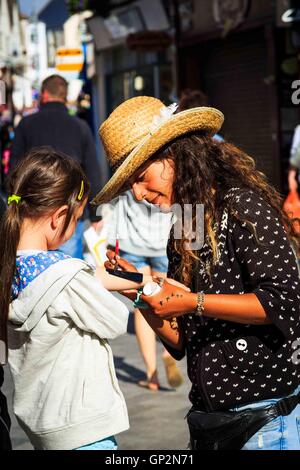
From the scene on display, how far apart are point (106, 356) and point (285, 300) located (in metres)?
0.67

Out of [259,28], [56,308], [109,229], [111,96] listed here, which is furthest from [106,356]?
[111,96]

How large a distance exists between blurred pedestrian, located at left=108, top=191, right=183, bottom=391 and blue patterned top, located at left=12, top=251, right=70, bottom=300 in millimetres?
3063

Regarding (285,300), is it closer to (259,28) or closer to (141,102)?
(141,102)

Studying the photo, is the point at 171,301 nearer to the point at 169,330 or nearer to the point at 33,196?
the point at 169,330

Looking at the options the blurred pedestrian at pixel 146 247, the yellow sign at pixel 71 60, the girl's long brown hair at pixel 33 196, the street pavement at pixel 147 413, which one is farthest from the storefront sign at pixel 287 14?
the girl's long brown hair at pixel 33 196

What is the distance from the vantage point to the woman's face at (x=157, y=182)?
268 centimetres

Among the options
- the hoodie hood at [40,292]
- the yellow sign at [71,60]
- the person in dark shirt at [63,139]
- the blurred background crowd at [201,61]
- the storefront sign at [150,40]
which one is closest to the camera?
the hoodie hood at [40,292]

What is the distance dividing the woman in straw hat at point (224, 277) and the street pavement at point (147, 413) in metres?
2.27

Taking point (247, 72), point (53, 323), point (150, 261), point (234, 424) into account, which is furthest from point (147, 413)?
point (247, 72)

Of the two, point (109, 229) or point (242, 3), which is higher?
point (242, 3)

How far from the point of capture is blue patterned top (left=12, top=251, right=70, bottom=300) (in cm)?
284

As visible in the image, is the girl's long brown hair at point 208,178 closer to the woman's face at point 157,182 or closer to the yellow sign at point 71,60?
the woman's face at point 157,182

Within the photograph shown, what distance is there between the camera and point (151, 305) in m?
2.51

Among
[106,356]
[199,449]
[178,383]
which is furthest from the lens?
[178,383]
